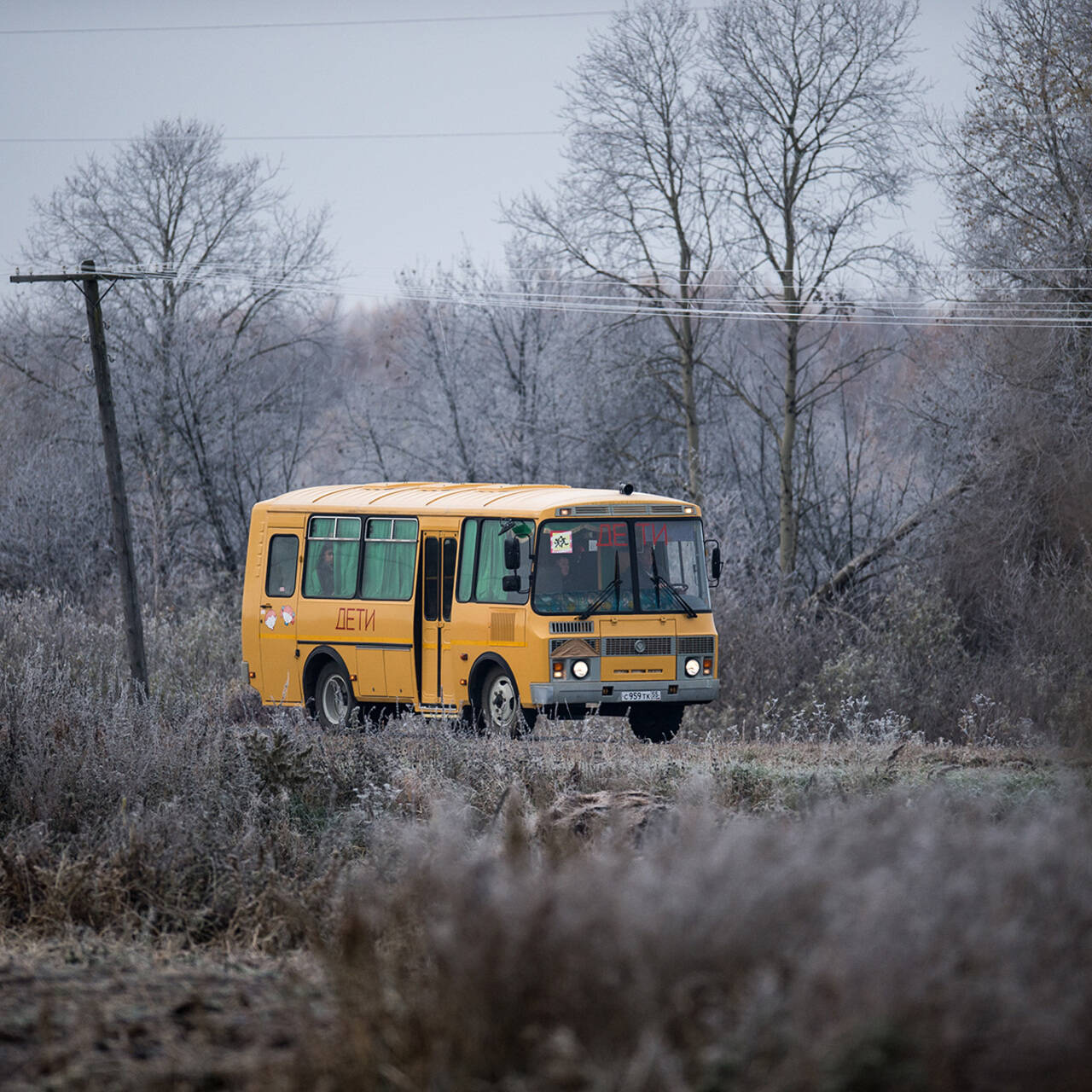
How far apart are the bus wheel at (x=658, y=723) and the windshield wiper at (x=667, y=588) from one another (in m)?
1.26

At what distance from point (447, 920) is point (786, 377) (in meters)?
31.3

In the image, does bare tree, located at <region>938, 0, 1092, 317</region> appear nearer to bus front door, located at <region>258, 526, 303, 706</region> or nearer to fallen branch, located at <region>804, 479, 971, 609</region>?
fallen branch, located at <region>804, 479, 971, 609</region>

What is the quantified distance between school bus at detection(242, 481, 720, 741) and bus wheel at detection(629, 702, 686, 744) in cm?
2

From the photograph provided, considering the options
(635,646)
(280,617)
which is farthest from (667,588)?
(280,617)

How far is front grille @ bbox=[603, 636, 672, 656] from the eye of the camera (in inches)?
611

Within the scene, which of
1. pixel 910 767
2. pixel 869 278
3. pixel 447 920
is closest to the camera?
pixel 447 920

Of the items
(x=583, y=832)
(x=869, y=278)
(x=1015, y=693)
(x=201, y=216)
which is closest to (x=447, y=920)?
(x=583, y=832)

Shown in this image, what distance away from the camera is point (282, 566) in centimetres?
1897

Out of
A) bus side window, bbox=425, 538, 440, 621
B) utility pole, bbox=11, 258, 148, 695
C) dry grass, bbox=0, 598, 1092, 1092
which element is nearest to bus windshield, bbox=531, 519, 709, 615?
bus side window, bbox=425, 538, 440, 621

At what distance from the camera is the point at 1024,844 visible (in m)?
4.20

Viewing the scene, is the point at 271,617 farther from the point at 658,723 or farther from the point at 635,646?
Answer: the point at 635,646

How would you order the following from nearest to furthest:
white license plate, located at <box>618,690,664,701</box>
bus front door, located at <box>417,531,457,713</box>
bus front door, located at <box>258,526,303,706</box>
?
white license plate, located at <box>618,690,664,701</box>, bus front door, located at <box>417,531,457,713</box>, bus front door, located at <box>258,526,303,706</box>

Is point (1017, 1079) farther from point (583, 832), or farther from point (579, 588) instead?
point (579, 588)

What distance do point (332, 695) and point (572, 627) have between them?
413 cm
